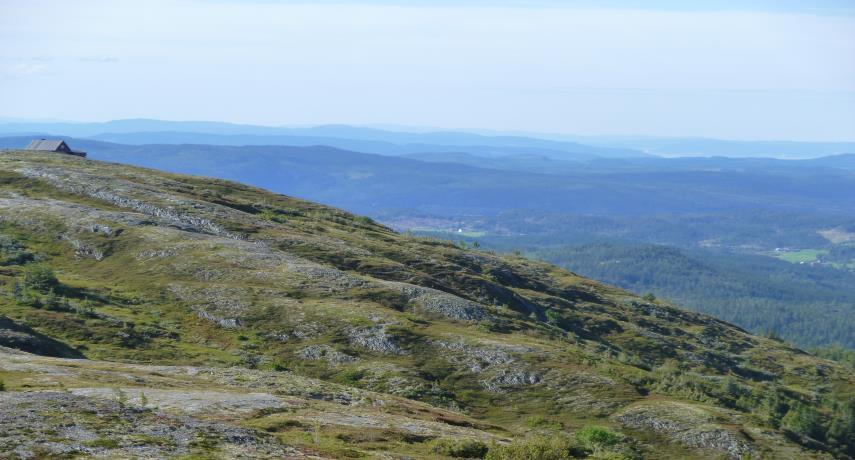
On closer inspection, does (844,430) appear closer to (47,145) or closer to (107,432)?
(107,432)

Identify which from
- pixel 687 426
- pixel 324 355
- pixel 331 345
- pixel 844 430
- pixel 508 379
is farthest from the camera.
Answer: pixel 844 430

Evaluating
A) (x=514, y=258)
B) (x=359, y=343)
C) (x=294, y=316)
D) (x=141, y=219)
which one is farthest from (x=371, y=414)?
(x=514, y=258)

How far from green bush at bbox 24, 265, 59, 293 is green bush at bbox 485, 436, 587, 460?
5404cm

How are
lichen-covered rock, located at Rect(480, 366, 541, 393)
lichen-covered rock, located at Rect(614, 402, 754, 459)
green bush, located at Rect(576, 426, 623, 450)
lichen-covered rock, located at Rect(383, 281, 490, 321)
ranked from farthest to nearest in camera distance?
lichen-covered rock, located at Rect(383, 281, 490, 321)
lichen-covered rock, located at Rect(480, 366, 541, 393)
lichen-covered rock, located at Rect(614, 402, 754, 459)
green bush, located at Rect(576, 426, 623, 450)

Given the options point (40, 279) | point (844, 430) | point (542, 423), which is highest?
point (40, 279)

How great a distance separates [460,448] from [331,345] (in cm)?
3492

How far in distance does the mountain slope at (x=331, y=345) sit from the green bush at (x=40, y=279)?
160 millimetres

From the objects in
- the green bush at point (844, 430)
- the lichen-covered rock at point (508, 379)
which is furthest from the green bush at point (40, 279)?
the green bush at point (844, 430)

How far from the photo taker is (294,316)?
Result: 268ft

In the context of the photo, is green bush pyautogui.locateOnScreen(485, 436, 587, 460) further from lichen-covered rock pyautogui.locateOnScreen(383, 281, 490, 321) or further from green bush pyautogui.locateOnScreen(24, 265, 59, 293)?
green bush pyautogui.locateOnScreen(24, 265, 59, 293)

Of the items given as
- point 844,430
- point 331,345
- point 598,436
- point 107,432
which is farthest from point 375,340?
point 844,430

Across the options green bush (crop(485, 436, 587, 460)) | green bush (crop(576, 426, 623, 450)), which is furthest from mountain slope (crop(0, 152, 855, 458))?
green bush (crop(485, 436, 587, 460))

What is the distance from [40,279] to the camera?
82125mm

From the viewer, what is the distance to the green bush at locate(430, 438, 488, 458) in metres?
42.6
